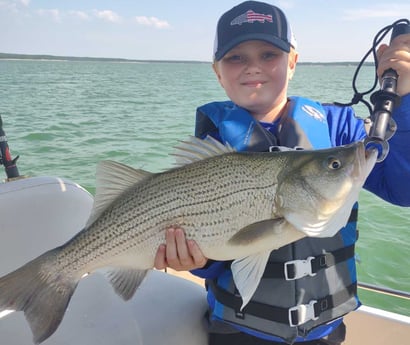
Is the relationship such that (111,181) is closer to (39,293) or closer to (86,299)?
(39,293)

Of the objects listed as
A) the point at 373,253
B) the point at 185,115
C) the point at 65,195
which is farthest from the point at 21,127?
the point at 65,195

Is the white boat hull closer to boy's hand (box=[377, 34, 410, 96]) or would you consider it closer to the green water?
the green water

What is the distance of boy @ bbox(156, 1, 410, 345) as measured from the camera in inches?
91.0

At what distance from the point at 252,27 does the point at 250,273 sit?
1.36 metres

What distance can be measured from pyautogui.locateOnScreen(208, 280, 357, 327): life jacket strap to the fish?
1.09ft

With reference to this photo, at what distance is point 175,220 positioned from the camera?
2125 millimetres

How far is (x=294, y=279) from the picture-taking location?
233 centimetres

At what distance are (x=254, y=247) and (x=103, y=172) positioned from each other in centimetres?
86

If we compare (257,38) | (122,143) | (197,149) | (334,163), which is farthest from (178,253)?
(122,143)

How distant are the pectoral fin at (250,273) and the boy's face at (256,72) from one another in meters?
0.98

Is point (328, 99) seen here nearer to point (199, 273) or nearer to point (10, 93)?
point (10, 93)

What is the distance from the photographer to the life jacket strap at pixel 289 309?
2303mm

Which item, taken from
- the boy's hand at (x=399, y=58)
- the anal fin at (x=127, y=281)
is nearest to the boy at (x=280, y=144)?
the boy's hand at (x=399, y=58)

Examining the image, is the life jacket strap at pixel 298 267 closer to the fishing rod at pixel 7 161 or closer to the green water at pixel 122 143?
the green water at pixel 122 143
